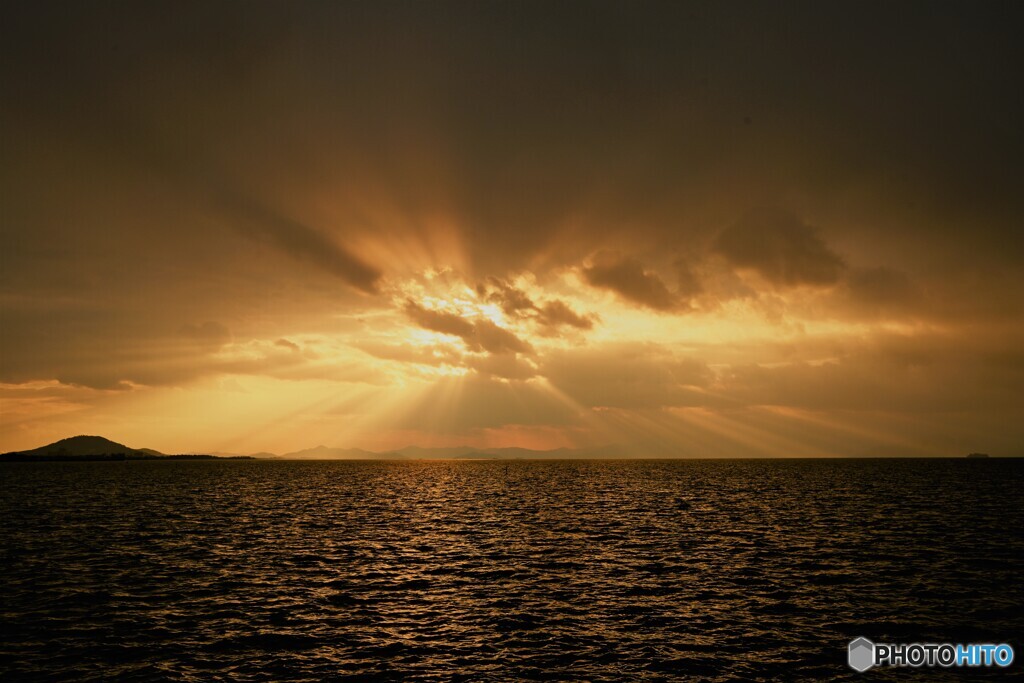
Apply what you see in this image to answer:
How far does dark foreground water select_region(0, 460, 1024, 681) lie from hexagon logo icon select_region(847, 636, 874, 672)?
1.59ft

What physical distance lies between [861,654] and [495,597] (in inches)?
735

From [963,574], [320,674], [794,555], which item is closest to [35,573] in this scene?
[320,674]

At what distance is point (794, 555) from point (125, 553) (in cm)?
5373

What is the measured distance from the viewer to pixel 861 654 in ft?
87.8

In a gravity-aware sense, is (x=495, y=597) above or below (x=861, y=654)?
below

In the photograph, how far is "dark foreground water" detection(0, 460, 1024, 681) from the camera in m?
25.4

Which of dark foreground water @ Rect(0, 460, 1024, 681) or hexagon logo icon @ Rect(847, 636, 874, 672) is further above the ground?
hexagon logo icon @ Rect(847, 636, 874, 672)

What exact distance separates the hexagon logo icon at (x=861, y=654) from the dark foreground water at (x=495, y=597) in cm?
48

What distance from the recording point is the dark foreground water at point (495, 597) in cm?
2544

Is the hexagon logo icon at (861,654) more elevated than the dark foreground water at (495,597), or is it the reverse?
the hexagon logo icon at (861,654)

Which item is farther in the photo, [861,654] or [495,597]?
[495,597]

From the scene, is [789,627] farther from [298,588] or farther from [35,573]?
[35,573]

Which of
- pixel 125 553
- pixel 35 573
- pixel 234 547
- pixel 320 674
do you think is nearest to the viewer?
pixel 320 674

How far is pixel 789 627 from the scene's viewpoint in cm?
3002
